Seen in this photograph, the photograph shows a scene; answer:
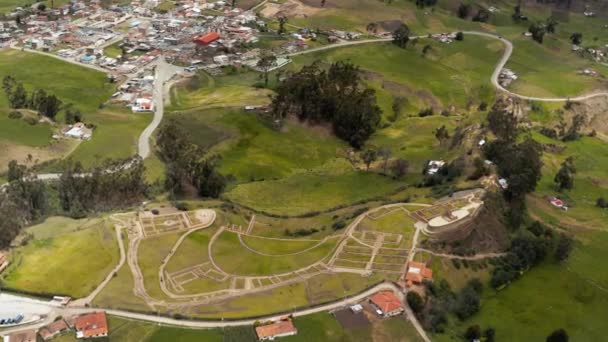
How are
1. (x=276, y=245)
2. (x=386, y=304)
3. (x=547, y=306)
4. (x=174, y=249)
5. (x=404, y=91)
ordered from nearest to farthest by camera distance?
(x=386, y=304)
(x=174, y=249)
(x=547, y=306)
(x=276, y=245)
(x=404, y=91)

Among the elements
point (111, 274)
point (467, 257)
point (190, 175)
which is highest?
point (111, 274)

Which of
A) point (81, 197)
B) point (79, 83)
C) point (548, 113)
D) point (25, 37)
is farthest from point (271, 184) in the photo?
point (25, 37)

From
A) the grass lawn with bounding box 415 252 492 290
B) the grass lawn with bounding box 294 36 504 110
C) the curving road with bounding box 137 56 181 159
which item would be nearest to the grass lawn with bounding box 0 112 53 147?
the curving road with bounding box 137 56 181 159

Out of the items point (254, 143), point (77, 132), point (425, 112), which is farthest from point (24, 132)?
point (425, 112)

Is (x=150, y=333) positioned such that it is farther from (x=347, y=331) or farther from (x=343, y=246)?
(x=343, y=246)

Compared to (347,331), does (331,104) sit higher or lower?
lower

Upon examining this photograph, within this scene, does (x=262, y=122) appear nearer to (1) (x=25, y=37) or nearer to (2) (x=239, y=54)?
(2) (x=239, y=54)
